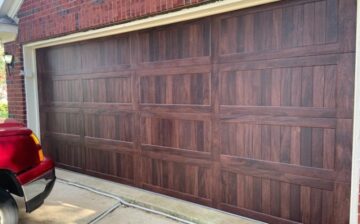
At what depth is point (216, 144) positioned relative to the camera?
114 inches

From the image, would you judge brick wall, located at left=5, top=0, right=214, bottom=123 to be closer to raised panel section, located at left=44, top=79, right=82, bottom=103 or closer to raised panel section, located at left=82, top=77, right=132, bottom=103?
raised panel section, located at left=44, top=79, right=82, bottom=103

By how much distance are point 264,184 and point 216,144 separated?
618 millimetres

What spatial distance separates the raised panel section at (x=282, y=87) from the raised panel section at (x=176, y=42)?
1.42 ft

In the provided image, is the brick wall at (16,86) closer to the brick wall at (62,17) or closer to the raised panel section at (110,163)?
the brick wall at (62,17)

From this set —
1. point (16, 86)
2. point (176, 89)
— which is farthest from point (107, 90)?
point (16, 86)

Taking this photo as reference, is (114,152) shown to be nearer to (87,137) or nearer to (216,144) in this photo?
(87,137)

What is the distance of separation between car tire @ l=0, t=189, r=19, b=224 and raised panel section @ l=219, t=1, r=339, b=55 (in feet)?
7.87

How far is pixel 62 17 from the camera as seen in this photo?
3939 millimetres

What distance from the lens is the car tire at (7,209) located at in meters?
2.35

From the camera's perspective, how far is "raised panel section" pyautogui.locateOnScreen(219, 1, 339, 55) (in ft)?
7.23

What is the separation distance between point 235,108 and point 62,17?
2877 millimetres

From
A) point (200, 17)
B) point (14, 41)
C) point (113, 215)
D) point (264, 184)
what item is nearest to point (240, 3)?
point (200, 17)

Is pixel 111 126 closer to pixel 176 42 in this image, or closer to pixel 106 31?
pixel 106 31

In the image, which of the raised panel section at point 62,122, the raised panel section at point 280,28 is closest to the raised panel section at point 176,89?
the raised panel section at point 280,28
